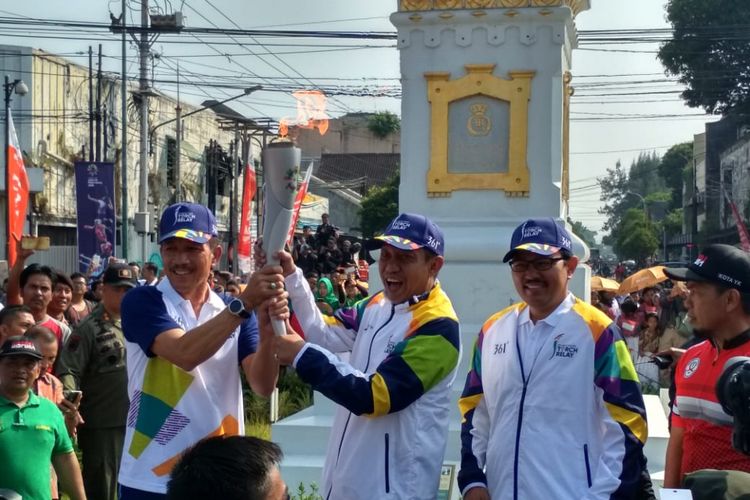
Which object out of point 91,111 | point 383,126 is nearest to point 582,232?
point 383,126

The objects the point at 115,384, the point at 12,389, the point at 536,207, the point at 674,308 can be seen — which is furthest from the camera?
the point at 674,308

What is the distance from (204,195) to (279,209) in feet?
121

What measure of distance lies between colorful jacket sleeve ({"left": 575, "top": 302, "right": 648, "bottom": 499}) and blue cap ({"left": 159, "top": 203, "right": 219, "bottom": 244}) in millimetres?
1438

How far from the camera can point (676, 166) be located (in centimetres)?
8562

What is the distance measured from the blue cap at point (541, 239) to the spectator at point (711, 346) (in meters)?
0.53

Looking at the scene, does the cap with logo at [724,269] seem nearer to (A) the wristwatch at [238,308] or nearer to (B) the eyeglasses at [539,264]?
(B) the eyeglasses at [539,264]

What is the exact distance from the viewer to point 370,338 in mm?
4082

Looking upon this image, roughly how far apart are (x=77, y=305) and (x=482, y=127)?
4.78 m

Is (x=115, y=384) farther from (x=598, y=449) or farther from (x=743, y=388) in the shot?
(x=743, y=388)

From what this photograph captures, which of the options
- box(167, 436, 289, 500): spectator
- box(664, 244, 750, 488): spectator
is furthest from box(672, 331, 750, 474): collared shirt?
Answer: box(167, 436, 289, 500): spectator

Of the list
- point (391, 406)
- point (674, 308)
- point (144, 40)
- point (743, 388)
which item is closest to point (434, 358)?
point (391, 406)

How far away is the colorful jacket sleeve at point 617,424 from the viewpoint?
12.1 ft

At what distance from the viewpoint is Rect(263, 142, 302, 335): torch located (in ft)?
12.4

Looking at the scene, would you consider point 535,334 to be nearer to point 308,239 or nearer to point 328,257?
point 328,257
